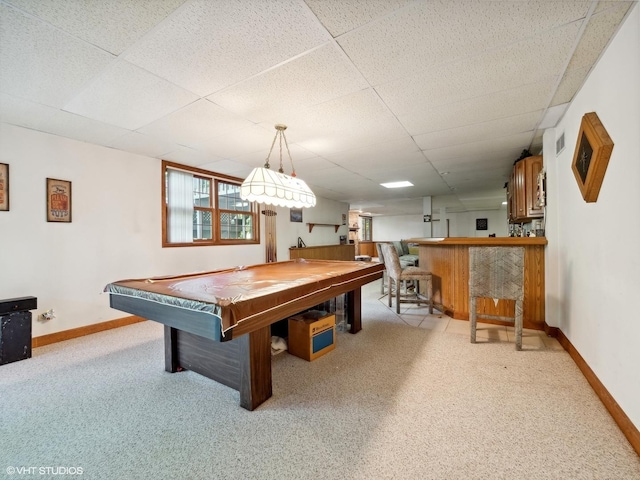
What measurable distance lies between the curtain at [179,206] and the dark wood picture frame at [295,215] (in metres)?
2.74

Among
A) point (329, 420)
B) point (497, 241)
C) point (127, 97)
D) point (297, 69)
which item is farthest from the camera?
point (497, 241)

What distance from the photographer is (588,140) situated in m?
2.08

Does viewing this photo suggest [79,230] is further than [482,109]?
Yes

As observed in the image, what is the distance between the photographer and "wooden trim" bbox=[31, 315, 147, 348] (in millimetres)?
3117

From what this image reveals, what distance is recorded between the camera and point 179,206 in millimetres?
4562

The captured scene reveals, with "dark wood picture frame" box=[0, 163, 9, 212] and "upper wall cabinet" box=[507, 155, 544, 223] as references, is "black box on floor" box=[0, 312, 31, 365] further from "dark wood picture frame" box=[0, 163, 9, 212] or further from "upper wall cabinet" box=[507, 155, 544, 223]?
"upper wall cabinet" box=[507, 155, 544, 223]

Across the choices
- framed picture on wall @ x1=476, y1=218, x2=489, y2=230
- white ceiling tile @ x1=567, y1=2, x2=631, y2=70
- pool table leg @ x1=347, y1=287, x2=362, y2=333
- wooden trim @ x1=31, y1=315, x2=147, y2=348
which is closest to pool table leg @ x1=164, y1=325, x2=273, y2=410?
wooden trim @ x1=31, y1=315, x2=147, y2=348

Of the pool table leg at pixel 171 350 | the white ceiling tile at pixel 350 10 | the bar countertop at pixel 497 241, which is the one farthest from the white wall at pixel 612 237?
the pool table leg at pixel 171 350

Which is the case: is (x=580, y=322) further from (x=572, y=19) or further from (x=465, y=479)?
(x=572, y=19)

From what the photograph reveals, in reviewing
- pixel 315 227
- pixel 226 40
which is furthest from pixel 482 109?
pixel 315 227

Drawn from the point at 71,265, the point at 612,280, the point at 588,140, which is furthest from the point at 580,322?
the point at 71,265

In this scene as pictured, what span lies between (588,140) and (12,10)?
3.75 meters

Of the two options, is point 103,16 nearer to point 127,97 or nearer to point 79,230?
point 127,97

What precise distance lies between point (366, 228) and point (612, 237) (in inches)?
522
